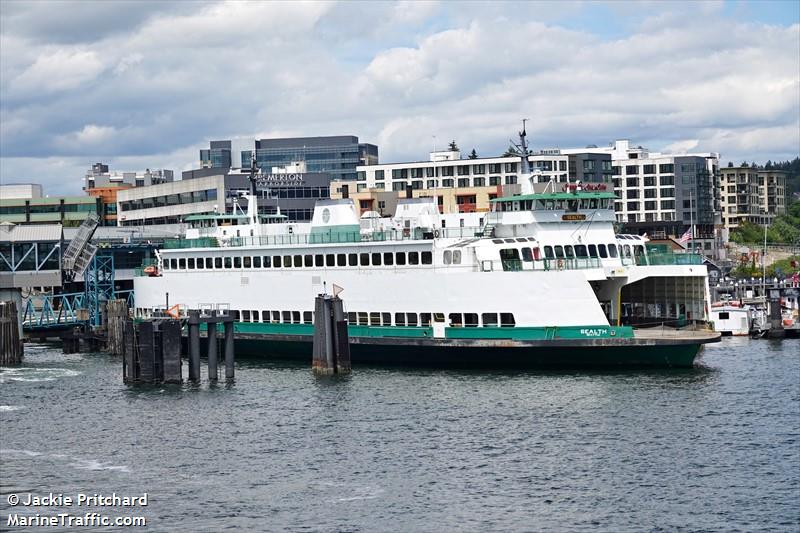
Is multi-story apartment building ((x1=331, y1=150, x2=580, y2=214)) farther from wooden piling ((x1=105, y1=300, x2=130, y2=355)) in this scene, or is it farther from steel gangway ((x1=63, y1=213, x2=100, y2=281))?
wooden piling ((x1=105, y1=300, x2=130, y2=355))

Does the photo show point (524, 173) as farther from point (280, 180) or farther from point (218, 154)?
point (218, 154)

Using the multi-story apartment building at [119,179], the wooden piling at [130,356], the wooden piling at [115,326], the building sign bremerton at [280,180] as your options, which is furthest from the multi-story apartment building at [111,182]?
the wooden piling at [130,356]

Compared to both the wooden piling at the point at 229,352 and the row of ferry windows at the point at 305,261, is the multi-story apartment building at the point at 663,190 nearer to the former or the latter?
the row of ferry windows at the point at 305,261

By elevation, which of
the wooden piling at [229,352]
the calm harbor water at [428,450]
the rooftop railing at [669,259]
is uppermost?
the rooftop railing at [669,259]

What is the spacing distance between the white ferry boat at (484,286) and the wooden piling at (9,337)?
43.5ft

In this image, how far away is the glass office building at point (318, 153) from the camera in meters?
170

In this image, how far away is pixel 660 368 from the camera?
56.4 m

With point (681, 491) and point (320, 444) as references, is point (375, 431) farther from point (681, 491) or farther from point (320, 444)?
point (681, 491)

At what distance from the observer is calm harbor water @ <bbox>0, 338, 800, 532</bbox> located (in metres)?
33.8

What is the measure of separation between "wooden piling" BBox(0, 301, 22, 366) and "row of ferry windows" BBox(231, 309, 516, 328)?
13.5 m

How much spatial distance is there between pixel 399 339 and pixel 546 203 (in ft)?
34.5

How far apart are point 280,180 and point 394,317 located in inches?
2585

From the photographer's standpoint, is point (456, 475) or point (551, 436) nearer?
point (456, 475)

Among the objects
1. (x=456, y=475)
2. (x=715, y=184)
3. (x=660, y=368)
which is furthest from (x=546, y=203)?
(x=715, y=184)
